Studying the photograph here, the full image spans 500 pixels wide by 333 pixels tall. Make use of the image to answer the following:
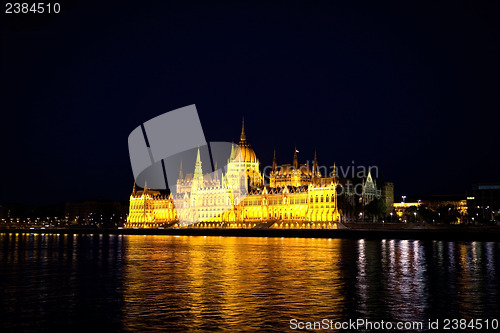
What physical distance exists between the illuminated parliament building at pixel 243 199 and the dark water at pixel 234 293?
68.3 metres

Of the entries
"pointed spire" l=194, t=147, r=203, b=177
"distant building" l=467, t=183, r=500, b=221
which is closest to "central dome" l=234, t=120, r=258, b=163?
"pointed spire" l=194, t=147, r=203, b=177

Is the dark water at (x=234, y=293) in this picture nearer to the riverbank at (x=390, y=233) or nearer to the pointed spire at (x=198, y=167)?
the riverbank at (x=390, y=233)

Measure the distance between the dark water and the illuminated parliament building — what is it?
68.3 m

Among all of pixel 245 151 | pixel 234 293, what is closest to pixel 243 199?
pixel 245 151

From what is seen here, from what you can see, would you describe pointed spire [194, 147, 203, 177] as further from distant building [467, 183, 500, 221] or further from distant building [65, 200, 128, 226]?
distant building [467, 183, 500, 221]

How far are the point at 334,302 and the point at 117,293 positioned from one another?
8523 millimetres

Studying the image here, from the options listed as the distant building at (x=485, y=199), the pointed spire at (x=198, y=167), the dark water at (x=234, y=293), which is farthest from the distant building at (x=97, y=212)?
the dark water at (x=234, y=293)

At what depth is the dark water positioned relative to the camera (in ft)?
55.2

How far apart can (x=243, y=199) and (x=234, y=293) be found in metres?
105

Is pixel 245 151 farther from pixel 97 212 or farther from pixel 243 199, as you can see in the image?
pixel 97 212

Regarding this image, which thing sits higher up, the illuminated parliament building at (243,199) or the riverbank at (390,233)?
the illuminated parliament building at (243,199)

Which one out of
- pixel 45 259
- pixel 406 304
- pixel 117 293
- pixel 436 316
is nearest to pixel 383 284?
pixel 406 304

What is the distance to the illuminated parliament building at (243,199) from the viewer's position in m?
111

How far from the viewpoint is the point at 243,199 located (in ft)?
417
